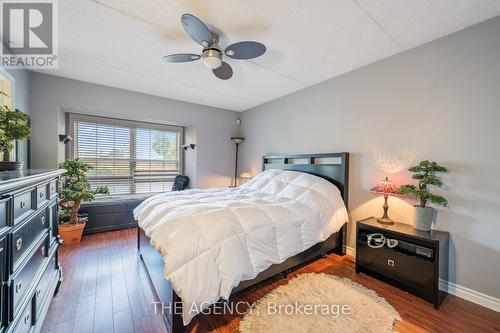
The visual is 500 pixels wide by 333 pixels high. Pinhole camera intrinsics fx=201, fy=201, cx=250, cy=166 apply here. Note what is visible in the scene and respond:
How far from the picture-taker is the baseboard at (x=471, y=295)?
1685mm

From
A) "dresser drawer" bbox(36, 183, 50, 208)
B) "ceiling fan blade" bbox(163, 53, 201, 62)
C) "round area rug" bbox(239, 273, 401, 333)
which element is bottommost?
"round area rug" bbox(239, 273, 401, 333)

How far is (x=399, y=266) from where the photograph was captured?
1928 mm

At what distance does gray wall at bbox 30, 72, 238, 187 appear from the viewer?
2.93 meters

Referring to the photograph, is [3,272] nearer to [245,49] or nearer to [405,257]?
[245,49]

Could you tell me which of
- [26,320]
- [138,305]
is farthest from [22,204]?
[138,305]

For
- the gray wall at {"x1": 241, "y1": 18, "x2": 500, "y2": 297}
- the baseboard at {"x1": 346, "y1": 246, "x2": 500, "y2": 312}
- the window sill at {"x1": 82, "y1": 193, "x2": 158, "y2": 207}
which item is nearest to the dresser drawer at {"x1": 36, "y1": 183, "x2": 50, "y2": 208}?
the window sill at {"x1": 82, "y1": 193, "x2": 158, "y2": 207}

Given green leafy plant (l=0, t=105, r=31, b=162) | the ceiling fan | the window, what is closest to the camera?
green leafy plant (l=0, t=105, r=31, b=162)

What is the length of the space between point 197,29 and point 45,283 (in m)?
2.26

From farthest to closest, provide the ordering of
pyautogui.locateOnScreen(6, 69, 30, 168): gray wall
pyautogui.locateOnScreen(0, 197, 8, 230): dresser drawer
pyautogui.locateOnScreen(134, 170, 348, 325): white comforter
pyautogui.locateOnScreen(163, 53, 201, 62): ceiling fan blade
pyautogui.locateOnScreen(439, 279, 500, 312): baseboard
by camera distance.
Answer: pyautogui.locateOnScreen(6, 69, 30, 168): gray wall → pyautogui.locateOnScreen(163, 53, 201, 62): ceiling fan blade → pyautogui.locateOnScreen(439, 279, 500, 312): baseboard → pyautogui.locateOnScreen(134, 170, 348, 325): white comforter → pyautogui.locateOnScreen(0, 197, 8, 230): dresser drawer

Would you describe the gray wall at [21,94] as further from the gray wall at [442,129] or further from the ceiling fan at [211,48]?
the gray wall at [442,129]

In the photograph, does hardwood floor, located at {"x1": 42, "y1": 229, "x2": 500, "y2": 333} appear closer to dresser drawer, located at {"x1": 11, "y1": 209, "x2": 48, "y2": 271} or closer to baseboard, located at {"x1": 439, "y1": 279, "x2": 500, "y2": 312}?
baseboard, located at {"x1": 439, "y1": 279, "x2": 500, "y2": 312}

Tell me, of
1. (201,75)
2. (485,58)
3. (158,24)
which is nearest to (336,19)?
(485,58)

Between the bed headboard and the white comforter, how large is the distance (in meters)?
0.31
